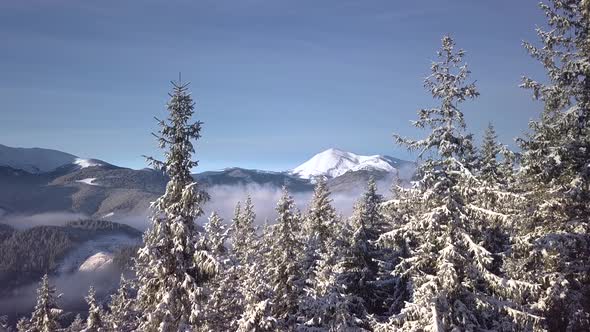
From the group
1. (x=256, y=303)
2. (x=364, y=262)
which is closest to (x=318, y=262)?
(x=256, y=303)

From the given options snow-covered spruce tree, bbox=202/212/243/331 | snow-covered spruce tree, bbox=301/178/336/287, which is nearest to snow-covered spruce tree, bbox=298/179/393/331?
snow-covered spruce tree, bbox=301/178/336/287

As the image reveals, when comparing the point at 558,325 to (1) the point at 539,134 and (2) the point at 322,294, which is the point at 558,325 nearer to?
(1) the point at 539,134

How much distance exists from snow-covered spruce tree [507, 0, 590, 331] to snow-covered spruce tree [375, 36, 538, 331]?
94.4 inches

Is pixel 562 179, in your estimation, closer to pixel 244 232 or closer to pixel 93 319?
pixel 244 232

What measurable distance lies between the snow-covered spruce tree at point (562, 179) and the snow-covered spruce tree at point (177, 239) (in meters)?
12.3

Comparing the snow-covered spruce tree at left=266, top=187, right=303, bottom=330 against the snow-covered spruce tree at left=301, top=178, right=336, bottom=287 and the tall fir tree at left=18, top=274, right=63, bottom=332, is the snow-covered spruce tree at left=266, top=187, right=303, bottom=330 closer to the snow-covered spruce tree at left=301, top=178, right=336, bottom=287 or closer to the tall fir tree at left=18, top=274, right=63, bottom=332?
the snow-covered spruce tree at left=301, top=178, right=336, bottom=287

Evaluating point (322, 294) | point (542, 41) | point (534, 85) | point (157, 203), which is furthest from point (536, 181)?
point (157, 203)

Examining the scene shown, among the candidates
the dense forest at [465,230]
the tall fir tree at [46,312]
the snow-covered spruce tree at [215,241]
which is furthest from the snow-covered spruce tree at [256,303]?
the tall fir tree at [46,312]

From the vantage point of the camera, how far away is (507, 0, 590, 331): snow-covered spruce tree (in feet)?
52.2

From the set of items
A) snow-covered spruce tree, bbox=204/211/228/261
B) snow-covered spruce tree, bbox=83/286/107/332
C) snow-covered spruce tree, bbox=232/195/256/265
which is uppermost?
snow-covered spruce tree, bbox=204/211/228/261

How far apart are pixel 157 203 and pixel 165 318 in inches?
181

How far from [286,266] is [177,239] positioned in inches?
395

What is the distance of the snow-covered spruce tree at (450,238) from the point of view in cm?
1425

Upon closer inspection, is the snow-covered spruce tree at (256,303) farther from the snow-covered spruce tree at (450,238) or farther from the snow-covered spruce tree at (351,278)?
the snow-covered spruce tree at (450,238)
